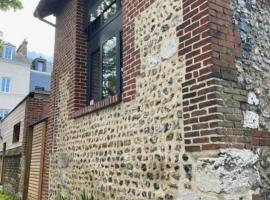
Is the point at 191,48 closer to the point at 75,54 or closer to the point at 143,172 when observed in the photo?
the point at 143,172

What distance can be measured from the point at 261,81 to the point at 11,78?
27456mm

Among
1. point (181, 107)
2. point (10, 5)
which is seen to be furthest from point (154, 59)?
point (10, 5)

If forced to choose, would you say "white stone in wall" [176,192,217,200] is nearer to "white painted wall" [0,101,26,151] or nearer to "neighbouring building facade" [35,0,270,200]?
"neighbouring building facade" [35,0,270,200]

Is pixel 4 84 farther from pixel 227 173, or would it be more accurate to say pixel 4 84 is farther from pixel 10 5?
pixel 227 173

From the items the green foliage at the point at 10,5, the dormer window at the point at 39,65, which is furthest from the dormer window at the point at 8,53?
the green foliage at the point at 10,5

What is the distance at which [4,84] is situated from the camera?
28.4 metres

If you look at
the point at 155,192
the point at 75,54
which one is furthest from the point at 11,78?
the point at 155,192

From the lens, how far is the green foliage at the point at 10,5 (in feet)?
30.9

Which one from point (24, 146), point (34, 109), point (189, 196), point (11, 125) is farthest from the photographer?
point (11, 125)

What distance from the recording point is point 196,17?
402 centimetres

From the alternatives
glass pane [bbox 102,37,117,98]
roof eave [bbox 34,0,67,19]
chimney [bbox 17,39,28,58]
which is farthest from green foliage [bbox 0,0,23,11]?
chimney [bbox 17,39,28,58]

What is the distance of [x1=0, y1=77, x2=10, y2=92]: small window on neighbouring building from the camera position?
1113 inches

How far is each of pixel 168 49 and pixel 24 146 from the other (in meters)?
8.82

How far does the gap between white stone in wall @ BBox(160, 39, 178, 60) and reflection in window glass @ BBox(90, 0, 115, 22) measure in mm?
2645
